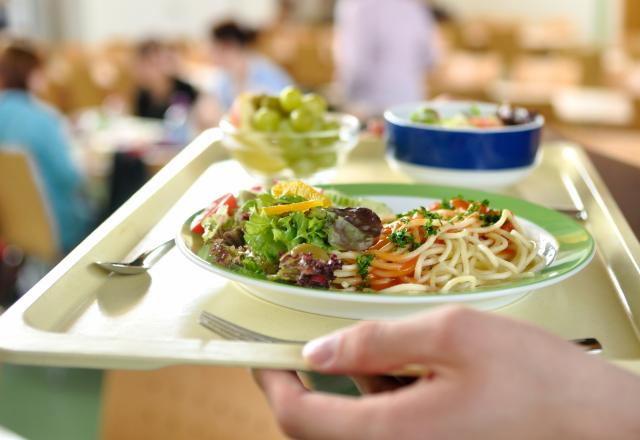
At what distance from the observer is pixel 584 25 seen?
10234 mm

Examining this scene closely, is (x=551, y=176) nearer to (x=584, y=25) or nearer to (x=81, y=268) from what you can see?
(x=81, y=268)

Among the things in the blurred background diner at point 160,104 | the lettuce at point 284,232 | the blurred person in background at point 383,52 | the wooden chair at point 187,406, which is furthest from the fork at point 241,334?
the blurred person in background at point 383,52

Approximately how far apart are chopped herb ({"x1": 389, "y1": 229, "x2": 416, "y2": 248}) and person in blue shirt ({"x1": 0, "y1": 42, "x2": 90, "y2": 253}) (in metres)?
2.47

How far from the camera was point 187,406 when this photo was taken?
5.08 ft

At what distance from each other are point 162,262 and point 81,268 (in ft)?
0.31

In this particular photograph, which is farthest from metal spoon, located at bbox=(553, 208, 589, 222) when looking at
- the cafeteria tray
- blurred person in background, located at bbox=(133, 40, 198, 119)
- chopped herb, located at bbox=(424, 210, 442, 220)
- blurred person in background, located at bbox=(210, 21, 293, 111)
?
blurred person in background, located at bbox=(133, 40, 198, 119)

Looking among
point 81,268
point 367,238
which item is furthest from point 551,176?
point 81,268

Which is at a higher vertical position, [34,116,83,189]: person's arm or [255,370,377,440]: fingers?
[255,370,377,440]: fingers

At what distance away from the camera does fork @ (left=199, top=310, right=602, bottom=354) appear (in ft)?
2.28

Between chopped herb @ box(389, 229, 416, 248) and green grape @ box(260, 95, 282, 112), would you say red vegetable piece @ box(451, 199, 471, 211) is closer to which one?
chopped herb @ box(389, 229, 416, 248)

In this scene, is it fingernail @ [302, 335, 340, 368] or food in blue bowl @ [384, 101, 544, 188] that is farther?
food in blue bowl @ [384, 101, 544, 188]

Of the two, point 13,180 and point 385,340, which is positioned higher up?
point 385,340

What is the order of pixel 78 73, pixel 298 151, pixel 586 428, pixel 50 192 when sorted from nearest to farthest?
pixel 586 428
pixel 298 151
pixel 50 192
pixel 78 73

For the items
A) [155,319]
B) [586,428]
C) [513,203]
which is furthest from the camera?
[513,203]
